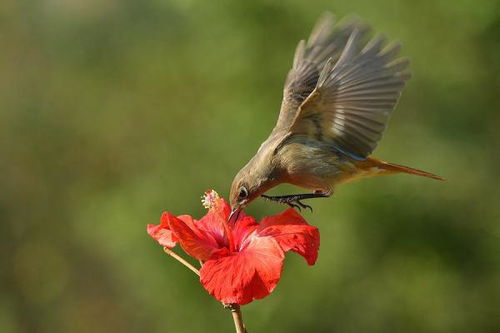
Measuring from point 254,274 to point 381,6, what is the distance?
4127mm

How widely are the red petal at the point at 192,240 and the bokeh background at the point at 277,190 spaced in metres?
3.61

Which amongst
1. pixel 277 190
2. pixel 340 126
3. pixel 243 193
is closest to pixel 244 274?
pixel 243 193

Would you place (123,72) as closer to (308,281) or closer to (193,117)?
(193,117)

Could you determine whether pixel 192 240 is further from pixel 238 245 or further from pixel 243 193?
pixel 243 193

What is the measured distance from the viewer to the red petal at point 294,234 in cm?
211

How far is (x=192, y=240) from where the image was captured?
2.13 metres

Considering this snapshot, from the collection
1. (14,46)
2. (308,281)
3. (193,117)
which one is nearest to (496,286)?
(308,281)

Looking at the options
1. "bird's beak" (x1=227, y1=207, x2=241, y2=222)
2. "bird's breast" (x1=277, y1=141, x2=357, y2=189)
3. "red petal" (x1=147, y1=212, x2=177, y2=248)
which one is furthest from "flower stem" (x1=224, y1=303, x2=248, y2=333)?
"bird's breast" (x1=277, y1=141, x2=357, y2=189)

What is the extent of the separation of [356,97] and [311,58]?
50cm

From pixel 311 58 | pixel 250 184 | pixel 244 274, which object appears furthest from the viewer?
pixel 311 58

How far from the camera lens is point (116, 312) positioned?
8828 millimetres

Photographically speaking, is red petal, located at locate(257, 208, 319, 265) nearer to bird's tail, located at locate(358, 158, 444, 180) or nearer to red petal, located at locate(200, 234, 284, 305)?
red petal, located at locate(200, 234, 284, 305)

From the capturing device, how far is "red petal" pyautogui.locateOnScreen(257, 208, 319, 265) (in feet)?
6.91

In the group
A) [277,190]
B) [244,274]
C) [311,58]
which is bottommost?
[277,190]
